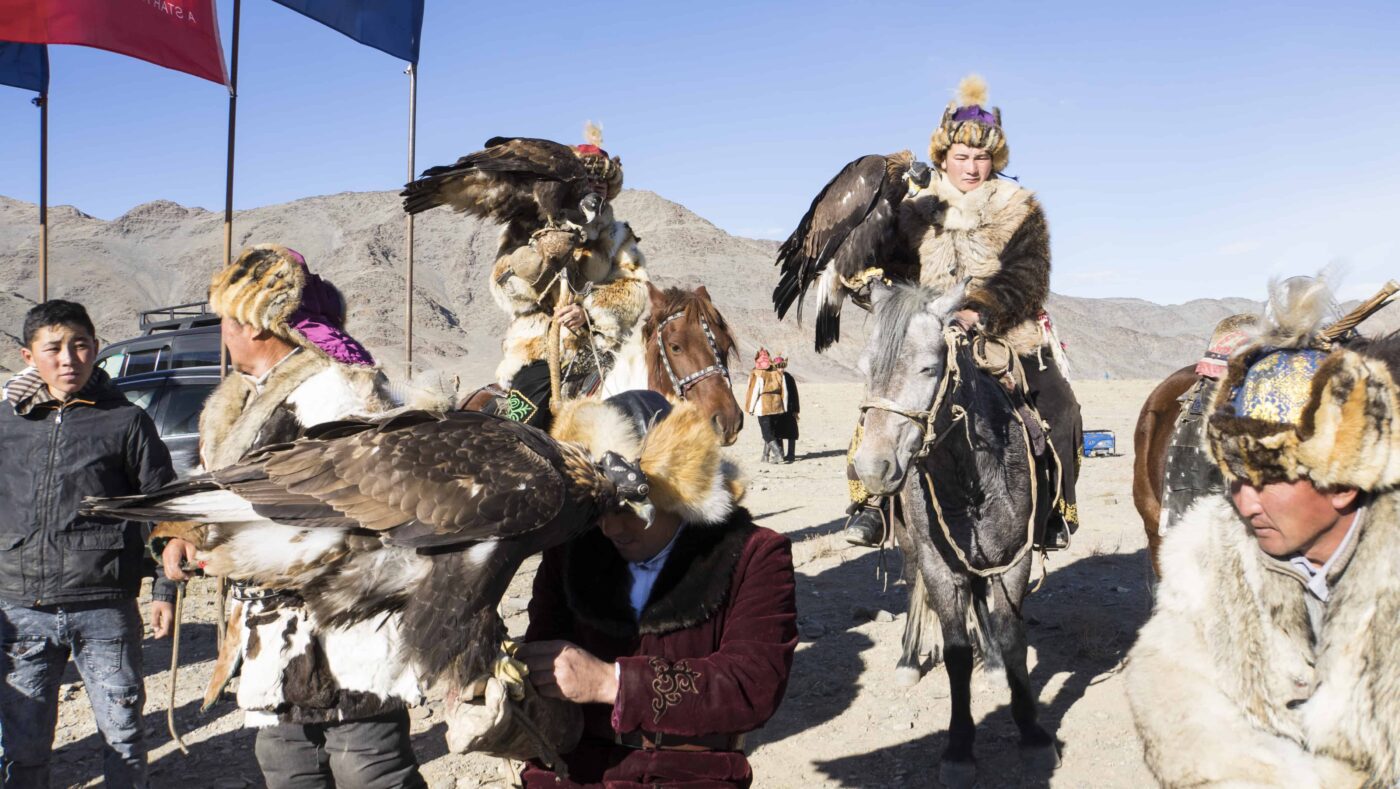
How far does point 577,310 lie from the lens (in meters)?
5.46

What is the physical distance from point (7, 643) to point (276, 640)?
2343 millimetres

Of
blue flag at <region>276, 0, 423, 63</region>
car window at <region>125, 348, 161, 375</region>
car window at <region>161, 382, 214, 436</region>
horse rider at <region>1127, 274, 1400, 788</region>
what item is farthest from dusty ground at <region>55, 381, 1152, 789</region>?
blue flag at <region>276, 0, 423, 63</region>

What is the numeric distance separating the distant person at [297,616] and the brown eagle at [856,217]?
2.88 m

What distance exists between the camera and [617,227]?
19.5 ft

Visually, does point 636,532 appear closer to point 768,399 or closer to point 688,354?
point 688,354

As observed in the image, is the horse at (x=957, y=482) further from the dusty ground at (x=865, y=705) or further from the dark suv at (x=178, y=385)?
the dark suv at (x=178, y=385)

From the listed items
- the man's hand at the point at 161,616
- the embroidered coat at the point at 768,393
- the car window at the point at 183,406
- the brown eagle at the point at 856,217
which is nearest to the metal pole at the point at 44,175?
the car window at the point at 183,406

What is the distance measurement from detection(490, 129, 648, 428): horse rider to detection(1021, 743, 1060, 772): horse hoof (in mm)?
3269

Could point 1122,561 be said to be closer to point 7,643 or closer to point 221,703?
point 221,703

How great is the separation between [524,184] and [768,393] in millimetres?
10789

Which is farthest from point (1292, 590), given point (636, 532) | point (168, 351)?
point (168, 351)

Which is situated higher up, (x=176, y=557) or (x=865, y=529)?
(x=176, y=557)

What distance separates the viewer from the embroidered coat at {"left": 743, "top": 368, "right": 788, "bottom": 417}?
1515cm

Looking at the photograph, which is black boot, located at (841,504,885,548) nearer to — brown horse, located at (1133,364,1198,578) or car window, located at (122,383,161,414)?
brown horse, located at (1133,364,1198,578)
